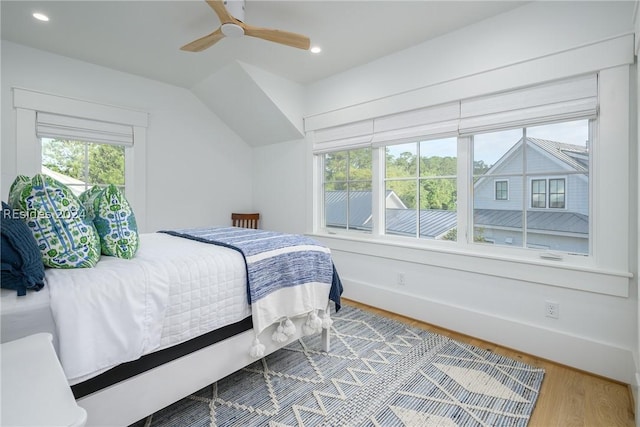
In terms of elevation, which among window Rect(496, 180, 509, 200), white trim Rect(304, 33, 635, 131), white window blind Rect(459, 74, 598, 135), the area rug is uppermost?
white trim Rect(304, 33, 635, 131)

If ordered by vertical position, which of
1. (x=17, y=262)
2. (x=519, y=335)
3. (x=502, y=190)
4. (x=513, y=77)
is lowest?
(x=519, y=335)

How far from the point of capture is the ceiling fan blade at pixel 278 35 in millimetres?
2066

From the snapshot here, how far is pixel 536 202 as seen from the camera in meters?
2.26

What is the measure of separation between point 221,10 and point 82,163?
243 cm

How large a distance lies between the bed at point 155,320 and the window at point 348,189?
161 cm

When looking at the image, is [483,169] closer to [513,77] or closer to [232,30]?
[513,77]

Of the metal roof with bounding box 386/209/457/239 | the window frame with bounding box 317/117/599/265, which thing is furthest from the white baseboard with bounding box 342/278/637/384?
the metal roof with bounding box 386/209/457/239

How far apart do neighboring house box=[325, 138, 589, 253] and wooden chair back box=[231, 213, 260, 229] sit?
236 cm

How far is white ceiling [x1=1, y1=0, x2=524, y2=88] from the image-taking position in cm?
222

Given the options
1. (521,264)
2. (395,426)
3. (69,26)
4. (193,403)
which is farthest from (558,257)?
(69,26)

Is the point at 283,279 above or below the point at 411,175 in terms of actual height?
below

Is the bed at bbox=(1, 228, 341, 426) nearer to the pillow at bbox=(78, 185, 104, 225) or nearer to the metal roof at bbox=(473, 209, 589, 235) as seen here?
the pillow at bbox=(78, 185, 104, 225)

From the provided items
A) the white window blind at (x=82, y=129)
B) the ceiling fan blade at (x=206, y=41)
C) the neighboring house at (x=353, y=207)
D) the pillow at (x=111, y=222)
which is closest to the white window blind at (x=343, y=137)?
the neighboring house at (x=353, y=207)

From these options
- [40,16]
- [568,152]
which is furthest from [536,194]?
[40,16]
